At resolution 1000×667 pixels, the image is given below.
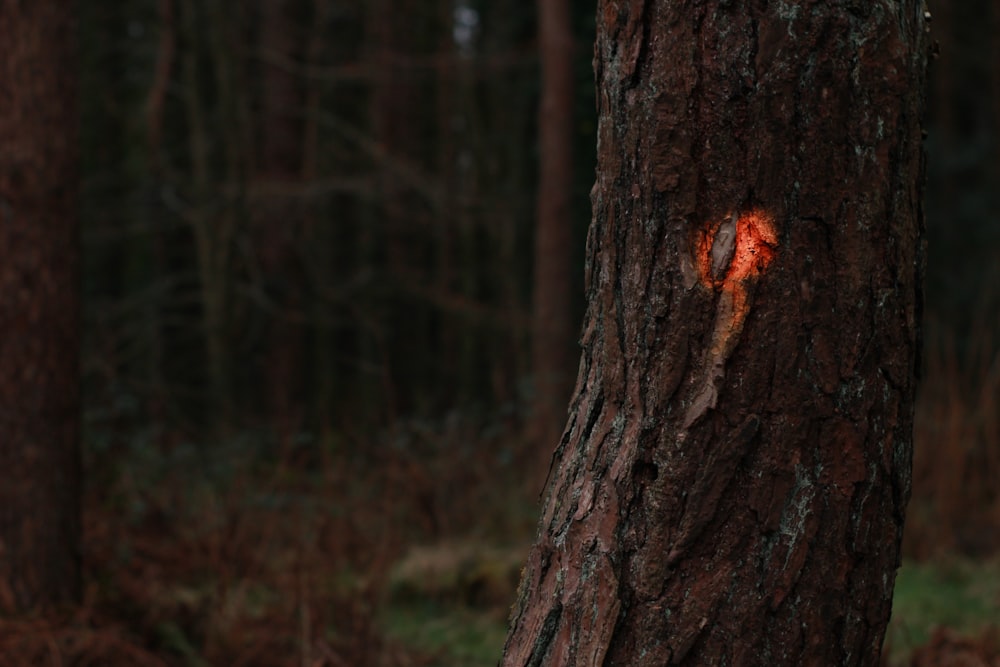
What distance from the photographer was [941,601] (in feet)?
17.0

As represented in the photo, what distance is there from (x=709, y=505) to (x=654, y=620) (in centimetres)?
22

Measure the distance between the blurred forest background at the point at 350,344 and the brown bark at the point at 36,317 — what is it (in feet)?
1.00

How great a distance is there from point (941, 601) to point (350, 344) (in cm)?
989

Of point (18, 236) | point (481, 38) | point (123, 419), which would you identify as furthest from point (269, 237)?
point (481, 38)

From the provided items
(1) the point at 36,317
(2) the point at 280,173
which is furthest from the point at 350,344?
(1) the point at 36,317

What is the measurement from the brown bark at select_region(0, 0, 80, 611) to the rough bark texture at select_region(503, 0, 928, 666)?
2.94 meters

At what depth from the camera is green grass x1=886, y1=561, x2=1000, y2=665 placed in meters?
4.55

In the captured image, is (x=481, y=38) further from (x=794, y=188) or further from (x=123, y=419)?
(x=794, y=188)

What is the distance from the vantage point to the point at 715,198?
1.65m

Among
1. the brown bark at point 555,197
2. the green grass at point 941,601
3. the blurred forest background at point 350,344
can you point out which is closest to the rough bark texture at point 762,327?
the blurred forest background at point 350,344

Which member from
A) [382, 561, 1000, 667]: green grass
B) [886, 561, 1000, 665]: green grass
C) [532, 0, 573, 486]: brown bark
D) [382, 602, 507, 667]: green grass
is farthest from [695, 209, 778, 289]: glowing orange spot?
Answer: [532, 0, 573, 486]: brown bark

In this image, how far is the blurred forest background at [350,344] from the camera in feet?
15.3

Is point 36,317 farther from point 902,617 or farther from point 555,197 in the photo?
point 555,197

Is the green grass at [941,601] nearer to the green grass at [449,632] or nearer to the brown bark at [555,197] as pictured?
the green grass at [449,632]
